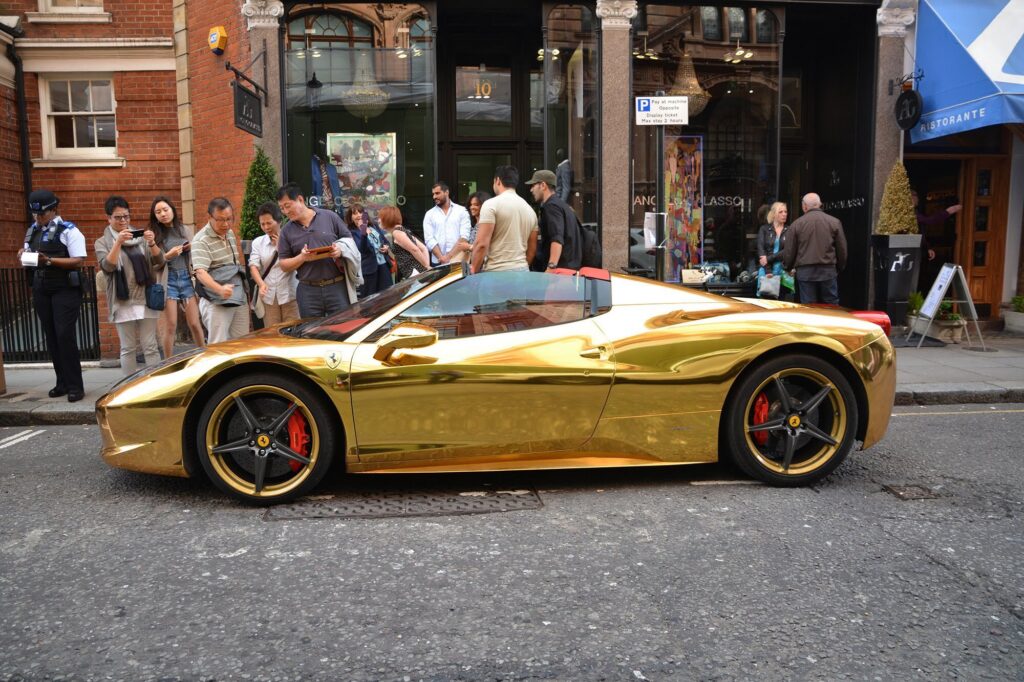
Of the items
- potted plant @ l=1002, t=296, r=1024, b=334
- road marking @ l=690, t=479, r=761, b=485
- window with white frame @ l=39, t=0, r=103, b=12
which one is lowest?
road marking @ l=690, t=479, r=761, b=485

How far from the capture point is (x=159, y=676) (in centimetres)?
262

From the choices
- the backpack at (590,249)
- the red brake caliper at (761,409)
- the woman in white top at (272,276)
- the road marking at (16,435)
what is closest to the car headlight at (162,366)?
the road marking at (16,435)

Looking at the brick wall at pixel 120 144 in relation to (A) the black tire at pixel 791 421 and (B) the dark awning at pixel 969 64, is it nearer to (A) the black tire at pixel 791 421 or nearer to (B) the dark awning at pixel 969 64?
(B) the dark awning at pixel 969 64

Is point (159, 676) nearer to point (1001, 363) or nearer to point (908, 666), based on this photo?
point (908, 666)

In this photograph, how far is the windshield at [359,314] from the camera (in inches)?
177

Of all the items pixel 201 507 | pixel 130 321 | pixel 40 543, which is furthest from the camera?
pixel 130 321

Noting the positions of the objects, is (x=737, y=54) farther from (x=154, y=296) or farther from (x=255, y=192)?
(x=154, y=296)

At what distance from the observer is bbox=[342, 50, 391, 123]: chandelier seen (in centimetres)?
1152

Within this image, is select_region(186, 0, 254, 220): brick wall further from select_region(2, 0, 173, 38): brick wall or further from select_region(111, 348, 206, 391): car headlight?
select_region(111, 348, 206, 391): car headlight

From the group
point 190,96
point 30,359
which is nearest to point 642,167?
point 190,96

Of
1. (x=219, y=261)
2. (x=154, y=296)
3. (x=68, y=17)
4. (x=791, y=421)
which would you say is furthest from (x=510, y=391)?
(x=68, y=17)

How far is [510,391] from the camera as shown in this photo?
14.0 ft

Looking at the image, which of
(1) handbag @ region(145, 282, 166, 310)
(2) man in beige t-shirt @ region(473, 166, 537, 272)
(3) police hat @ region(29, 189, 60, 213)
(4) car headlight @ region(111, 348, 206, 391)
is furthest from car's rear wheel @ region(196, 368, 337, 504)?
(3) police hat @ region(29, 189, 60, 213)

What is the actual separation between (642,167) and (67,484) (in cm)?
865
